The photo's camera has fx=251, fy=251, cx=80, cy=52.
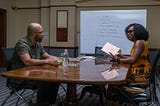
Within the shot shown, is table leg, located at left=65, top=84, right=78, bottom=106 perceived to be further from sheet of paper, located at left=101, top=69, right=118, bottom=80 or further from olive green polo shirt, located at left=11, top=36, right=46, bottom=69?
olive green polo shirt, located at left=11, top=36, right=46, bottom=69

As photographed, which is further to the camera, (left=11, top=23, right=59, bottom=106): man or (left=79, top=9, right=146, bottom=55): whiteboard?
(left=79, top=9, right=146, bottom=55): whiteboard

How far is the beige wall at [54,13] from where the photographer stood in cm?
756

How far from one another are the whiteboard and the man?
14.8 ft

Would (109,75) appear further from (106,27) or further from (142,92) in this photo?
(106,27)

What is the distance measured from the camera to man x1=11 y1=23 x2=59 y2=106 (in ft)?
8.27

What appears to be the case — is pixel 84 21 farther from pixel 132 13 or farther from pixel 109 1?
pixel 132 13

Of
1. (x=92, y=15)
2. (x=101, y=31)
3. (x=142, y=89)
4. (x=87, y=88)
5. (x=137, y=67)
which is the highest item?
(x=92, y=15)

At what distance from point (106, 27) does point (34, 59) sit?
5.00 m

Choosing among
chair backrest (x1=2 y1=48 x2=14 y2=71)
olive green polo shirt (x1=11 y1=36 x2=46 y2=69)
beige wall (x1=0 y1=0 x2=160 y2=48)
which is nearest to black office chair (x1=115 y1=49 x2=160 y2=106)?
olive green polo shirt (x1=11 y1=36 x2=46 y2=69)

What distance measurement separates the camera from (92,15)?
776 centimetres

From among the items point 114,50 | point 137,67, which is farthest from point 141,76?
point 114,50

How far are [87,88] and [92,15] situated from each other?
4.27 m

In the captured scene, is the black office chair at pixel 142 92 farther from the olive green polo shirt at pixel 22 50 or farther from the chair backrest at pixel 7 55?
the chair backrest at pixel 7 55

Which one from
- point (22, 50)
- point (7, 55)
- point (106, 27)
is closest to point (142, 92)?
point (22, 50)
